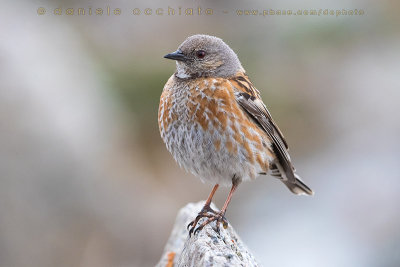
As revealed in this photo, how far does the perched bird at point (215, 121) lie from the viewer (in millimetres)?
6020

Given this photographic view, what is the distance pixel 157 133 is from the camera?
13.0 metres

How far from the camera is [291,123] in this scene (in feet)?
47.9

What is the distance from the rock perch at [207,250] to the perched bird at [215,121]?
0.26 meters

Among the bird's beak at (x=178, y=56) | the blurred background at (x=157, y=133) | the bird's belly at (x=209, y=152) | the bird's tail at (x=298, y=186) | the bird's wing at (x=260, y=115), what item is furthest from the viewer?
the blurred background at (x=157, y=133)

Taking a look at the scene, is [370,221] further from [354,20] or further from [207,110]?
[354,20]

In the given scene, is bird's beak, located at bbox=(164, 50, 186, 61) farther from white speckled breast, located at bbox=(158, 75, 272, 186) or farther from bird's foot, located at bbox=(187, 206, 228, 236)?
bird's foot, located at bbox=(187, 206, 228, 236)

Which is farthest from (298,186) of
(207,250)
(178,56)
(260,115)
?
(207,250)

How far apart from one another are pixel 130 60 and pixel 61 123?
5.78m

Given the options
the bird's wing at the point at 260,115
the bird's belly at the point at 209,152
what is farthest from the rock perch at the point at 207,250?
the bird's wing at the point at 260,115

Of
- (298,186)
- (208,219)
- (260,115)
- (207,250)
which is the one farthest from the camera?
(298,186)

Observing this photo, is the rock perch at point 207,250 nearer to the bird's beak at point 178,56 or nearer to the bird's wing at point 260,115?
the bird's wing at point 260,115

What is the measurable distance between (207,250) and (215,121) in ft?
5.24

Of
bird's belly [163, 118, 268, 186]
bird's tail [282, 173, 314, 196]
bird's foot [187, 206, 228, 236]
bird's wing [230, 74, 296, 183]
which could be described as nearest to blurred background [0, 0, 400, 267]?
bird's tail [282, 173, 314, 196]

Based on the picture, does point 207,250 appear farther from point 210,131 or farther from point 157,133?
point 157,133
